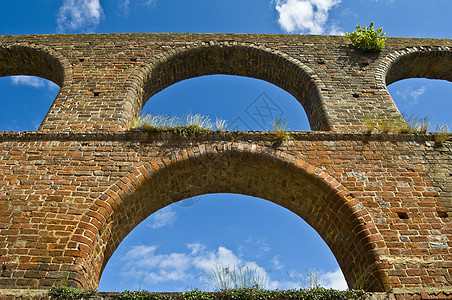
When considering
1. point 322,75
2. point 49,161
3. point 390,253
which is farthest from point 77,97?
point 390,253

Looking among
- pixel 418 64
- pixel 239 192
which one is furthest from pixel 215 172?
pixel 418 64

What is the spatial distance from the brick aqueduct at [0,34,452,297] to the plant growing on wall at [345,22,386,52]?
8.2 inches

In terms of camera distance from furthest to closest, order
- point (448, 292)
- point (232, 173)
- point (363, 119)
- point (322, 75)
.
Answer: point (322, 75), point (363, 119), point (232, 173), point (448, 292)

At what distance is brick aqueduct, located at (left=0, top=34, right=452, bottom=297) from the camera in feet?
15.9

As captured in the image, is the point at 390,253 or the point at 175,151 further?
the point at 175,151

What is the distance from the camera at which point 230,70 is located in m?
9.32

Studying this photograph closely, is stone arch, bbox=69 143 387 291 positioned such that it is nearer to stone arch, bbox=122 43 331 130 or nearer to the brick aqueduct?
the brick aqueduct

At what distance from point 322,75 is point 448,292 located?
200 inches

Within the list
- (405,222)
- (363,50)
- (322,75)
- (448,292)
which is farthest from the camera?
(363,50)

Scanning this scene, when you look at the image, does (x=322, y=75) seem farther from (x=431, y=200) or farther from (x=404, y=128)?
(x=431, y=200)

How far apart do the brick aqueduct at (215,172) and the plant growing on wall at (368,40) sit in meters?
0.21

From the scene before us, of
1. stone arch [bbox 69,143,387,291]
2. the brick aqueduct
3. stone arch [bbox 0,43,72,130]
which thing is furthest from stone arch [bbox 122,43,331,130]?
stone arch [bbox 69,143,387,291]

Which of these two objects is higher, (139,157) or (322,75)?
(322,75)

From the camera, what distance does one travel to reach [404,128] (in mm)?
6492
